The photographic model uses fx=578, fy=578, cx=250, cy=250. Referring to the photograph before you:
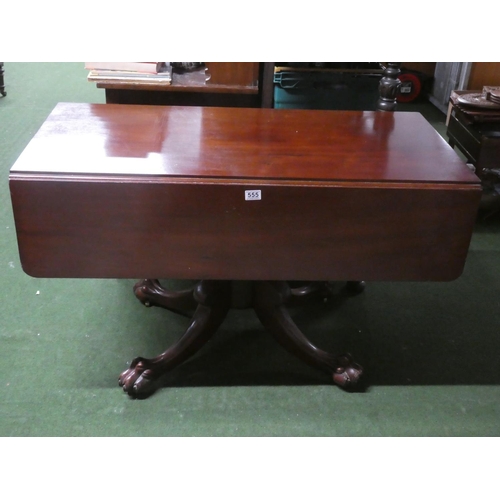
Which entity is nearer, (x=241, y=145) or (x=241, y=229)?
(x=241, y=229)

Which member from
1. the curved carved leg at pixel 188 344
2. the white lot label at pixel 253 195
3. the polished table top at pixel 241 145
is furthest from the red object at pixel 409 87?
the white lot label at pixel 253 195

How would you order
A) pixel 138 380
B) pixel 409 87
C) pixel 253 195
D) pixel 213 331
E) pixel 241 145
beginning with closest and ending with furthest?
pixel 253 195 → pixel 241 145 → pixel 138 380 → pixel 213 331 → pixel 409 87

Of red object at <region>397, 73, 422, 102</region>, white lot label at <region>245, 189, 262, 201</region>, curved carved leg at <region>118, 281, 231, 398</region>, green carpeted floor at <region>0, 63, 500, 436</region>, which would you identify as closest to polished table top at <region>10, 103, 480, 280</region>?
white lot label at <region>245, 189, 262, 201</region>

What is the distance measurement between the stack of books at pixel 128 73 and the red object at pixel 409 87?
228 centimetres

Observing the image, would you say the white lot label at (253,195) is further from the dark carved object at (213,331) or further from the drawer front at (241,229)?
the dark carved object at (213,331)

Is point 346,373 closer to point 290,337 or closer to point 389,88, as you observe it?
point 290,337

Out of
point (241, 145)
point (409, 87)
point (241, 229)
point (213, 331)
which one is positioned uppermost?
point (241, 145)

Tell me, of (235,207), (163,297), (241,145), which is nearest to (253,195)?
(235,207)

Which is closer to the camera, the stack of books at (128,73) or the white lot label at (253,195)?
the white lot label at (253,195)

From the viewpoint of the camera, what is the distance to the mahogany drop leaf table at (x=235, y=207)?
1.20 meters

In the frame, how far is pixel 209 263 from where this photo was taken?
4.17 ft

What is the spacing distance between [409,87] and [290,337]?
2.62 metres

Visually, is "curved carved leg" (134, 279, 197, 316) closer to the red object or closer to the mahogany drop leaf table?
the mahogany drop leaf table

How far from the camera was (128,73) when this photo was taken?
178 cm
